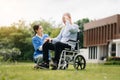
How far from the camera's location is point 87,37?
255 ft

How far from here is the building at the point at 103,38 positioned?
63.5m

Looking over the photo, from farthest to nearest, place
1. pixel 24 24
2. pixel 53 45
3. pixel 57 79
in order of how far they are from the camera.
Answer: pixel 24 24 → pixel 53 45 → pixel 57 79

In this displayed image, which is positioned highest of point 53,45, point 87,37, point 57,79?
point 87,37

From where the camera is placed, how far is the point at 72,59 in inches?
460

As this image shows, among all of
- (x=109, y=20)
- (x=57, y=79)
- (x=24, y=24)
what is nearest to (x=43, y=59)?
Answer: (x=57, y=79)

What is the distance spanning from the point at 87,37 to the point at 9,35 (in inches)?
724

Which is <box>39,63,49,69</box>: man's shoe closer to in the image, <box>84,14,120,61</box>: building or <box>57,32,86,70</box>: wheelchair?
<box>57,32,86,70</box>: wheelchair

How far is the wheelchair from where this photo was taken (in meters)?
11.3

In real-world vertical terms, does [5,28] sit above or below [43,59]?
above

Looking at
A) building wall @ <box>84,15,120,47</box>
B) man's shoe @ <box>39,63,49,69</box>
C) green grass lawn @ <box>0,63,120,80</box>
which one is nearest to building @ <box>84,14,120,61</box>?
building wall @ <box>84,15,120,47</box>

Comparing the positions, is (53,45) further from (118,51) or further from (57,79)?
(118,51)

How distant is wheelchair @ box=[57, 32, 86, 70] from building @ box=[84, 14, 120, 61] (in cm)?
4846

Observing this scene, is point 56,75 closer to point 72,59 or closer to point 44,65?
point 44,65

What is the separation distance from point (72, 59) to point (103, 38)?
5763 centimetres
